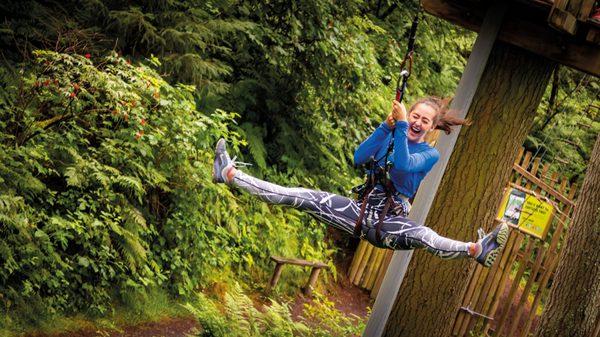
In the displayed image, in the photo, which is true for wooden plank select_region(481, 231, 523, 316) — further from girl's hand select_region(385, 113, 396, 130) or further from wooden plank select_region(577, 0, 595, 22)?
girl's hand select_region(385, 113, 396, 130)

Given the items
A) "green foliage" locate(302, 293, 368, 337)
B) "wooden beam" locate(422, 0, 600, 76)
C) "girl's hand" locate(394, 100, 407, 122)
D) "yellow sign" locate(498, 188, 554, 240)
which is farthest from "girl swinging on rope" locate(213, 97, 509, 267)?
"yellow sign" locate(498, 188, 554, 240)

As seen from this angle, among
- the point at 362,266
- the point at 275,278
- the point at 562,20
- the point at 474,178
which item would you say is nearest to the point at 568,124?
the point at 362,266

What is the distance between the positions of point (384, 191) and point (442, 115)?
24.9 inches

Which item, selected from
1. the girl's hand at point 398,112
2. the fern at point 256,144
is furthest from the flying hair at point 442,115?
the fern at point 256,144

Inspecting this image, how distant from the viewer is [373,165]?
457 cm

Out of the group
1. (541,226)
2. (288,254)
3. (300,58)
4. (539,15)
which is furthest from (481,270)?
(539,15)

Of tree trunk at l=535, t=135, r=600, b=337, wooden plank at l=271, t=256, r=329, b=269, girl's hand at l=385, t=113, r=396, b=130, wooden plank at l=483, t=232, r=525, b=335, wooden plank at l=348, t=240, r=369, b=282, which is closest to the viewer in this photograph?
girl's hand at l=385, t=113, r=396, b=130

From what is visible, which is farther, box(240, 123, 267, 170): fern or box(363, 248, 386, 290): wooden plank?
box(363, 248, 386, 290): wooden plank

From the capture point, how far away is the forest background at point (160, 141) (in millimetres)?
6422

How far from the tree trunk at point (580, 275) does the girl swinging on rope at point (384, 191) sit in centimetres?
293

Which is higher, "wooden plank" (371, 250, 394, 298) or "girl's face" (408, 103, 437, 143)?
"girl's face" (408, 103, 437, 143)

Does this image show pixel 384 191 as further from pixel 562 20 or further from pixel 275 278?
pixel 275 278

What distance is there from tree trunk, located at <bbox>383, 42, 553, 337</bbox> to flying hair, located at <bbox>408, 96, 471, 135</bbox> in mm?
1059

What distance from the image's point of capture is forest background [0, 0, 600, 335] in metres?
6.42
